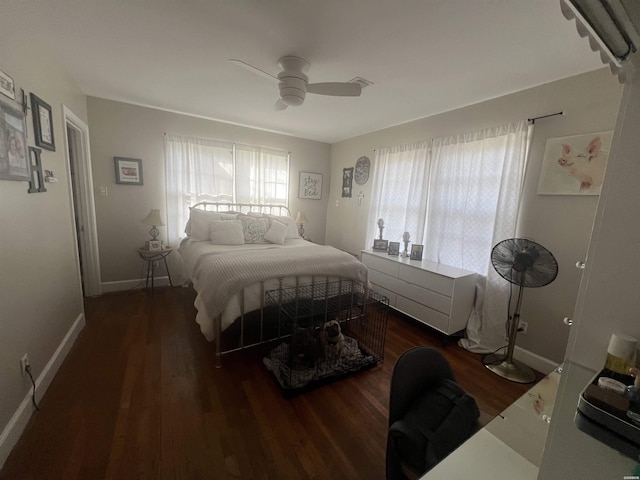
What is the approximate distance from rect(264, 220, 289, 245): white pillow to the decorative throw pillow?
0.21 feet

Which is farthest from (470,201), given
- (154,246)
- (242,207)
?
(154,246)

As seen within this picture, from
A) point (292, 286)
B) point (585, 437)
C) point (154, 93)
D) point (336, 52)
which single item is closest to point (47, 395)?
point (292, 286)

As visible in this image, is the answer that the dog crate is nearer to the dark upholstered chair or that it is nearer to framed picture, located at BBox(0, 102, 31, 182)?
the dark upholstered chair

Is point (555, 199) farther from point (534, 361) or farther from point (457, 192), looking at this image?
point (534, 361)

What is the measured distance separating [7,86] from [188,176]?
225 cm

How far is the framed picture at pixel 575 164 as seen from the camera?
1.92 meters

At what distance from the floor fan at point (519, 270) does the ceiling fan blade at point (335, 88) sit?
1.69 m

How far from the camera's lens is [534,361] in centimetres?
231

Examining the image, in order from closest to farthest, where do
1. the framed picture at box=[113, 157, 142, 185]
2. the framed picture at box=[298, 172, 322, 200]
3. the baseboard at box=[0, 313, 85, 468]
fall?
the baseboard at box=[0, 313, 85, 468] → the framed picture at box=[113, 157, 142, 185] → the framed picture at box=[298, 172, 322, 200]

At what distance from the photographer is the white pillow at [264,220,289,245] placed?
138 inches

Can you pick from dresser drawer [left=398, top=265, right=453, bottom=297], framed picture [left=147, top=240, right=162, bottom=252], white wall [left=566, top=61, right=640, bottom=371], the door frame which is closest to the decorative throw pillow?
framed picture [left=147, top=240, right=162, bottom=252]

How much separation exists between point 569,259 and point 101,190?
16.1 ft

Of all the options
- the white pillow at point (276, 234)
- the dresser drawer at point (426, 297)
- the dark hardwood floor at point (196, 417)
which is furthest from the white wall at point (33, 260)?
the dresser drawer at point (426, 297)

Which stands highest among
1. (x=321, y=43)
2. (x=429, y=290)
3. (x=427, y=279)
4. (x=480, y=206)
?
(x=321, y=43)
